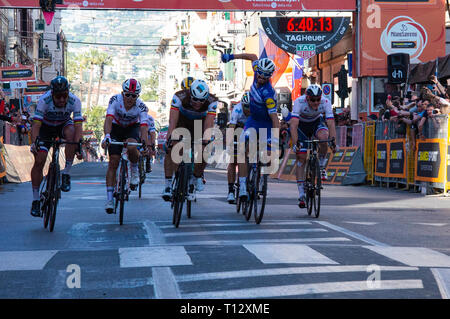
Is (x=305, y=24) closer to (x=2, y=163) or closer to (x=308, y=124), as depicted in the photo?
(x=2, y=163)

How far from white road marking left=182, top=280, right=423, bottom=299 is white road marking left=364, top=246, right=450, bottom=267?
1.09 metres

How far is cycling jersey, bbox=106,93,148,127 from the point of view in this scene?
12055 millimetres

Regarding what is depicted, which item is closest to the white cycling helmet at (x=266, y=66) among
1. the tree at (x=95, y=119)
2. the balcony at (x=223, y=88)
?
the balcony at (x=223, y=88)

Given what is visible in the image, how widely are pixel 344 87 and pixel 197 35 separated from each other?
84.3 m

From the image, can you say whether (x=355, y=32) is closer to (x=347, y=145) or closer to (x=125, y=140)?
(x=347, y=145)

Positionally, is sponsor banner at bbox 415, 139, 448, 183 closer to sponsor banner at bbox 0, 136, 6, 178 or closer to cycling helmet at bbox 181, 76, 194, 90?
cycling helmet at bbox 181, 76, 194, 90

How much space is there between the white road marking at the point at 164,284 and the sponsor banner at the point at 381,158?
1620 centimetres

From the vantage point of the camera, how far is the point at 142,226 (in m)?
11.1

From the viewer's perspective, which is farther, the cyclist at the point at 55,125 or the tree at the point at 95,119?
the tree at the point at 95,119

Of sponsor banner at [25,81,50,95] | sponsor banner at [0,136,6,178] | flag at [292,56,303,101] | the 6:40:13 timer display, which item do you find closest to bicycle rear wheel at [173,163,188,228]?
sponsor banner at [0,136,6,178]

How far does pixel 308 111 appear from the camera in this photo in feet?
41.9

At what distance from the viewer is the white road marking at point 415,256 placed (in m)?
7.51

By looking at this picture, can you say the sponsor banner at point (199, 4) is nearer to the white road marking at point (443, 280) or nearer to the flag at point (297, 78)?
the flag at point (297, 78)

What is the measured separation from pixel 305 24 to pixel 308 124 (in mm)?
21217
